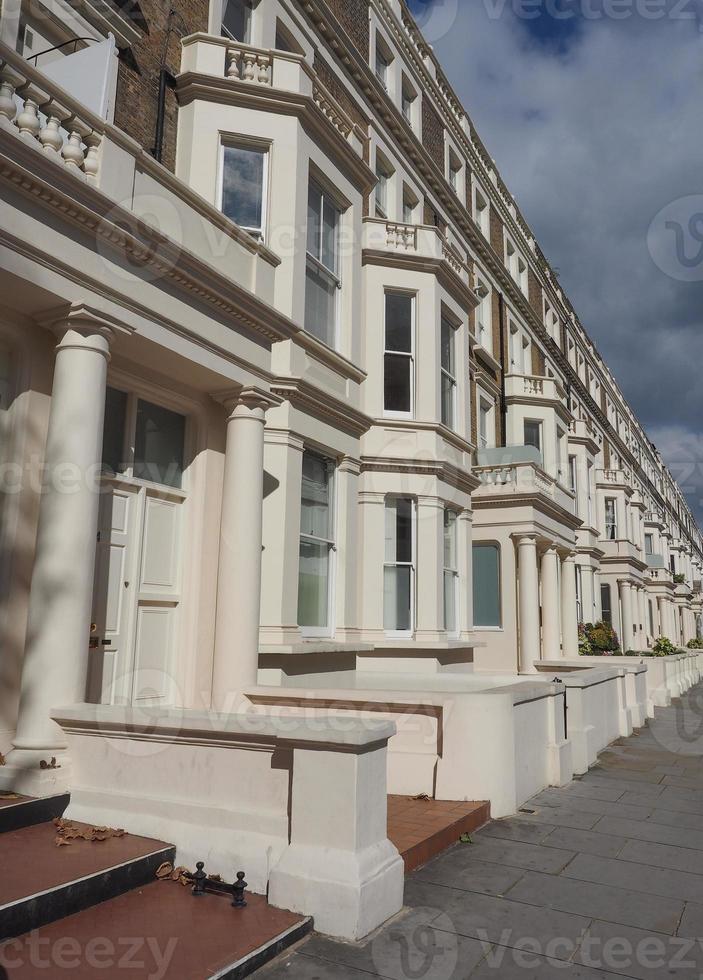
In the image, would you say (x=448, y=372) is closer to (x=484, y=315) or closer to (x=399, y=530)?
(x=399, y=530)

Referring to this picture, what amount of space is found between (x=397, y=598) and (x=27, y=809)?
8.76 metres

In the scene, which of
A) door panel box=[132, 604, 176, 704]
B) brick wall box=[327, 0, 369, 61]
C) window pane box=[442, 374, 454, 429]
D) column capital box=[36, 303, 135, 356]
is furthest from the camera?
window pane box=[442, 374, 454, 429]

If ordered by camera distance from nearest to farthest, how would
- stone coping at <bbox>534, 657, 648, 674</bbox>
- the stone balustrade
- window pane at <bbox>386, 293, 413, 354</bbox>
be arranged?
the stone balustrade, window pane at <bbox>386, 293, 413, 354</bbox>, stone coping at <bbox>534, 657, 648, 674</bbox>

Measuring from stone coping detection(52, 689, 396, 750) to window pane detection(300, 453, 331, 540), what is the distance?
511 centimetres

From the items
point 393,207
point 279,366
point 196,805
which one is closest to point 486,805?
point 196,805

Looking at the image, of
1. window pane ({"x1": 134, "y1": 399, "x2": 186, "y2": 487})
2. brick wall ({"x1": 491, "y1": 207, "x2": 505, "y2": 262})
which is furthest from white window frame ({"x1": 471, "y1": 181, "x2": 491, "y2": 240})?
window pane ({"x1": 134, "y1": 399, "x2": 186, "y2": 487})

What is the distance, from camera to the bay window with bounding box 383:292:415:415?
14.0 metres

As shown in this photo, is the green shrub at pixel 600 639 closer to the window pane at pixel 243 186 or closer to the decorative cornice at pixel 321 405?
the decorative cornice at pixel 321 405

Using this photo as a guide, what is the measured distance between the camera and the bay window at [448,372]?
49.5 feet

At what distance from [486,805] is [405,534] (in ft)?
23.5

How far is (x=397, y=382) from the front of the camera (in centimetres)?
1416

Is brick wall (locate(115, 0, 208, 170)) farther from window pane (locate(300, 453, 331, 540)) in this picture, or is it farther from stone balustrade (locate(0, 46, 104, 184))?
window pane (locate(300, 453, 331, 540))

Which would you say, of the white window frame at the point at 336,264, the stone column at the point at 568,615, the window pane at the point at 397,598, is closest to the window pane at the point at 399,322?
the white window frame at the point at 336,264

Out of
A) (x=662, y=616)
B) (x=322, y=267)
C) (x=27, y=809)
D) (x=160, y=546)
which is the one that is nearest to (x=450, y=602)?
(x=322, y=267)
